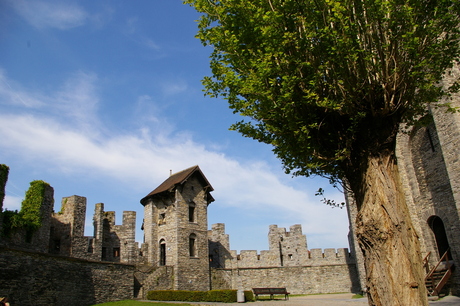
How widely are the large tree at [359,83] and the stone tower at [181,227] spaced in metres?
19.8

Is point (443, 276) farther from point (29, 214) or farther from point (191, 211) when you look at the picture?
point (29, 214)

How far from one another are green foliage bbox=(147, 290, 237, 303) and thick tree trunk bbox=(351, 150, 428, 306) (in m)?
15.0

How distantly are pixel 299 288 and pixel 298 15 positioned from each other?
86.7ft

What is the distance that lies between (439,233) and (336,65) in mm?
14952

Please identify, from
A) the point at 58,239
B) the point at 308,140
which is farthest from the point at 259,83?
the point at 58,239

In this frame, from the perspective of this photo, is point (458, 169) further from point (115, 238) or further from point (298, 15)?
point (115, 238)

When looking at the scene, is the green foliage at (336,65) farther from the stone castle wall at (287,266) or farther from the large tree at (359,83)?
the stone castle wall at (287,266)

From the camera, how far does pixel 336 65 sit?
8.89 m

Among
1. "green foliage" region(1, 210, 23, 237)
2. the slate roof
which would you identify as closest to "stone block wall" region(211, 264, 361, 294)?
the slate roof

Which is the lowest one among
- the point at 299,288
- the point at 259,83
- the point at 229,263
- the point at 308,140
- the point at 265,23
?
the point at 299,288

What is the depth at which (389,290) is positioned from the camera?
7.73 meters

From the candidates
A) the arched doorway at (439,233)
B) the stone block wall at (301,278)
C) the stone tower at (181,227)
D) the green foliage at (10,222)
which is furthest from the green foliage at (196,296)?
the arched doorway at (439,233)

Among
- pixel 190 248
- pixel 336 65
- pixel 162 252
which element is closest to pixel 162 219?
pixel 162 252

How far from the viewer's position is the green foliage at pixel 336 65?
8.46 m
